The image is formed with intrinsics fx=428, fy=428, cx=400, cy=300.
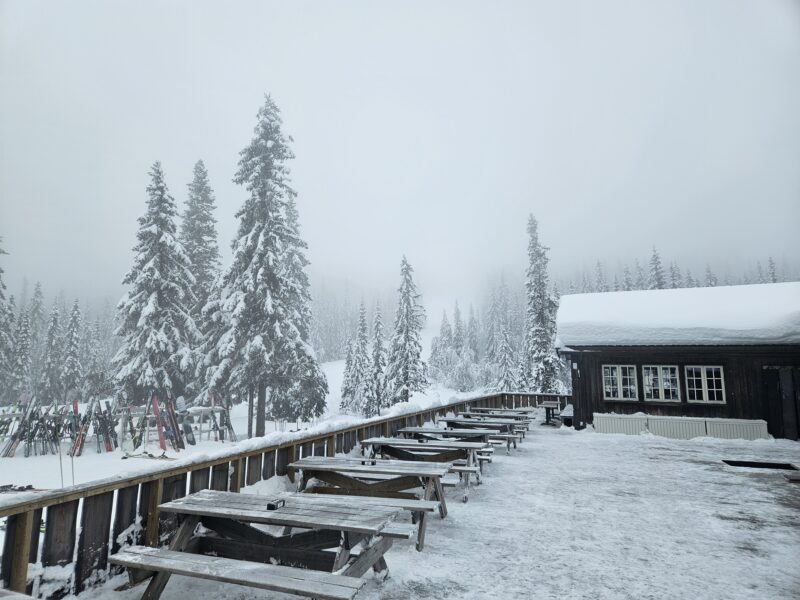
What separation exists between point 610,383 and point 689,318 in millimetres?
3700

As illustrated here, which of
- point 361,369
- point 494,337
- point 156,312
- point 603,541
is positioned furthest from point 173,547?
point 494,337

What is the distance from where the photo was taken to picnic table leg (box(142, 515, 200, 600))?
3.54 m

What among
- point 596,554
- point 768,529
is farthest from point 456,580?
point 768,529

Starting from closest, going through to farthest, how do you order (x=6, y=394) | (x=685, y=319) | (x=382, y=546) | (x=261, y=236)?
(x=382, y=546)
(x=685, y=319)
(x=261, y=236)
(x=6, y=394)

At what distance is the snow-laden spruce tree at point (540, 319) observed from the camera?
32.3 meters

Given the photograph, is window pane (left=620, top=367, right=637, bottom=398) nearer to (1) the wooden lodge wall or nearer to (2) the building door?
(1) the wooden lodge wall

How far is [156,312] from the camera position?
23.7 metres

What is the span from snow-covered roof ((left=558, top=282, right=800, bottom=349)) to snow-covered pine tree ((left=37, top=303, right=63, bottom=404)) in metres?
54.7

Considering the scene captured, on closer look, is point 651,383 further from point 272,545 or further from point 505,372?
point 505,372

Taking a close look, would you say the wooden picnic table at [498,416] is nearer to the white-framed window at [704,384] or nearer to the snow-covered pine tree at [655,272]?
the white-framed window at [704,384]

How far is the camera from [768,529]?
5.76m

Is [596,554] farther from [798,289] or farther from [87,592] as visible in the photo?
[798,289]

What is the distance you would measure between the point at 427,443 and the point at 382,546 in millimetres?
3871

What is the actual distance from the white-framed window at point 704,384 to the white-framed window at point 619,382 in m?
1.79
